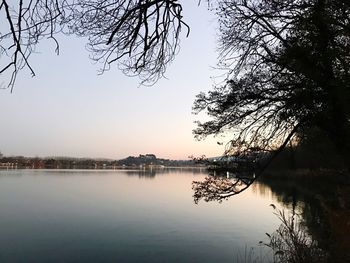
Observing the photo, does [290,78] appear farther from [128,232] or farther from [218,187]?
[128,232]

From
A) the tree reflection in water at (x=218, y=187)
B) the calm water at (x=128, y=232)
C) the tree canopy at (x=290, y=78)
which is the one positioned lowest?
the calm water at (x=128, y=232)

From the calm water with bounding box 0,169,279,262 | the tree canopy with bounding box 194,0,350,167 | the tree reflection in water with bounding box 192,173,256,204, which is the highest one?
the tree canopy with bounding box 194,0,350,167

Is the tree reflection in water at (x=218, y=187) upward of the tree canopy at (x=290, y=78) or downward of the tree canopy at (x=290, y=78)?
downward

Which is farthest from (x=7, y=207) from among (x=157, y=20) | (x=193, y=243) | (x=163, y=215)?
(x=157, y=20)

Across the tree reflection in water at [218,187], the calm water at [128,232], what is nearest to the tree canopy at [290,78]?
the tree reflection in water at [218,187]

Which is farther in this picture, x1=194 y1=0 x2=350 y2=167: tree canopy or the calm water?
the calm water

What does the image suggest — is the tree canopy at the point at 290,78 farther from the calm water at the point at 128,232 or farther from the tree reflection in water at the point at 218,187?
the calm water at the point at 128,232

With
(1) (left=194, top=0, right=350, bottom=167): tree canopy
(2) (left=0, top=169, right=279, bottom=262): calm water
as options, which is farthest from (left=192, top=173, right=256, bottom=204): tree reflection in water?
(2) (left=0, top=169, right=279, bottom=262): calm water

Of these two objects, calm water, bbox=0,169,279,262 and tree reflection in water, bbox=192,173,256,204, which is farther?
calm water, bbox=0,169,279,262

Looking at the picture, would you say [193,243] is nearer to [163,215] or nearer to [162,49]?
[163,215]

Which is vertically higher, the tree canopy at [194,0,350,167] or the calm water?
the tree canopy at [194,0,350,167]

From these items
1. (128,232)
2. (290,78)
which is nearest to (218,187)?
(290,78)

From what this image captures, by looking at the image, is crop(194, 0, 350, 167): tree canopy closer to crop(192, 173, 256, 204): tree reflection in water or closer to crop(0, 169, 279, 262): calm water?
crop(192, 173, 256, 204): tree reflection in water

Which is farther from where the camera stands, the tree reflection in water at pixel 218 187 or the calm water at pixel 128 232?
the calm water at pixel 128 232
